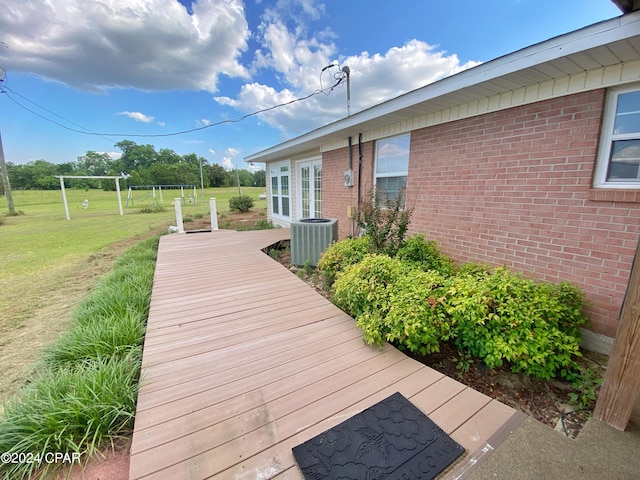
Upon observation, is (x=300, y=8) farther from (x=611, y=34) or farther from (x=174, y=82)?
(x=174, y=82)

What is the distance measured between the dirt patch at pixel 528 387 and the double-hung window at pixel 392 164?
275 centimetres

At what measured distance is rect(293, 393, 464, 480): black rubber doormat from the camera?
1217mm

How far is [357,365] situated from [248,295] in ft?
5.91

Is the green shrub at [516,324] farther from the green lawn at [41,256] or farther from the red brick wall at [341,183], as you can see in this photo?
the green lawn at [41,256]

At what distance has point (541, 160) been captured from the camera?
2.76 m

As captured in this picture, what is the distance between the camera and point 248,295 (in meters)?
3.31

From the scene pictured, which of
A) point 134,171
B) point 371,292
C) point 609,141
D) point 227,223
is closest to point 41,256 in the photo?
point 227,223

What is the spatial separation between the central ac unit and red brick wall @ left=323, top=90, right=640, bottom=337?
5.31 feet

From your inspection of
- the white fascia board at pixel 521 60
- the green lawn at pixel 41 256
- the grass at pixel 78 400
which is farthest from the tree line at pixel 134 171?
the grass at pixel 78 400

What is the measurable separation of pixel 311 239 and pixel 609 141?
3.66m

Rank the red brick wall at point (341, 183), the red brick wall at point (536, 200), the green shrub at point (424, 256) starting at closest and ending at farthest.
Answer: the red brick wall at point (536, 200) < the green shrub at point (424, 256) < the red brick wall at point (341, 183)

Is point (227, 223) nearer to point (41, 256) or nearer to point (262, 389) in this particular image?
point (41, 256)

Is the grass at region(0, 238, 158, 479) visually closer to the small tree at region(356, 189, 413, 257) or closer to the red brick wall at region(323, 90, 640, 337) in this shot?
the small tree at region(356, 189, 413, 257)

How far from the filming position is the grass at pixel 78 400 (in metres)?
1.33
